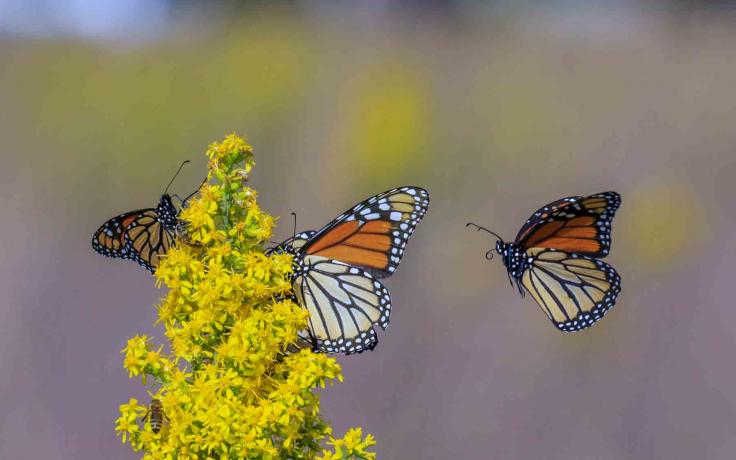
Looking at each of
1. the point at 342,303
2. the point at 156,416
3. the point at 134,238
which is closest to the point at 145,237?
the point at 134,238

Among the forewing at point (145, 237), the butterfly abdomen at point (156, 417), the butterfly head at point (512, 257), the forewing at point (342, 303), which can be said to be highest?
the forewing at point (145, 237)

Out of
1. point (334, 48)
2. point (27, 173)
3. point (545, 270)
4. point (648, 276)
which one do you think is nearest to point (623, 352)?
point (648, 276)

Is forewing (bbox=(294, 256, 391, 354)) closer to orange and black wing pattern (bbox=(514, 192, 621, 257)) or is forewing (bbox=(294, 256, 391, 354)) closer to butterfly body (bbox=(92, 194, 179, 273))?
butterfly body (bbox=(92, 194, 179, 273))

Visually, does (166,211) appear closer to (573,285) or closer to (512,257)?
(512,257)

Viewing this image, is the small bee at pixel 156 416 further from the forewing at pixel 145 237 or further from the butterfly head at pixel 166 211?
the forewing at pixel 145 237

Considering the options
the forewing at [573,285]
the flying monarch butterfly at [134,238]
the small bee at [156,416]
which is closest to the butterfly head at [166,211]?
the flying monarch butterfly at [134,238]

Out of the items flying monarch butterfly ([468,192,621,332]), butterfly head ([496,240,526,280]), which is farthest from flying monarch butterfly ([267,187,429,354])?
butterfly head ([496,240,526,280])
